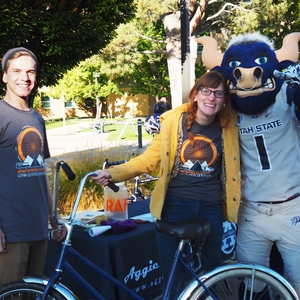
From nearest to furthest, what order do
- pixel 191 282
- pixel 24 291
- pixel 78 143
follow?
pixel 24 291
pixel 191 282
pixel 78 143

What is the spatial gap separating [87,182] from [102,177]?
3685 millimetres

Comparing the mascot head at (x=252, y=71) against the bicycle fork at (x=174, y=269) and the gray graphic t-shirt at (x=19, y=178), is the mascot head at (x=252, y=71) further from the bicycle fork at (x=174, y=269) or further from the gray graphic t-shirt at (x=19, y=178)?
the gray graphic t-shirt at (x=19, y=178)

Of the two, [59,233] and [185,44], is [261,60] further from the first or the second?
[185,44]

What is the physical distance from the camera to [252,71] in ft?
9.99

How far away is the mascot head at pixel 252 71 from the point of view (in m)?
2.99

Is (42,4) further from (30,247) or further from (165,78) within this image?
(165,78)

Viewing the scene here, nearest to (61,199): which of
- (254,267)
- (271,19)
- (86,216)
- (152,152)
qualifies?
(86,216)

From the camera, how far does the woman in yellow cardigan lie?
2.94 m

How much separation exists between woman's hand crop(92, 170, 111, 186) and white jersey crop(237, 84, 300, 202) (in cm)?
86

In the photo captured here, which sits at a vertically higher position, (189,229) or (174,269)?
(189,229)

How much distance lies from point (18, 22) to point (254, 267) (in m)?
3.74

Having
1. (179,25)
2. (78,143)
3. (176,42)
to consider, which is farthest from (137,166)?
(78,143)

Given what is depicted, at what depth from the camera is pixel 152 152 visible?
3127 millimetres

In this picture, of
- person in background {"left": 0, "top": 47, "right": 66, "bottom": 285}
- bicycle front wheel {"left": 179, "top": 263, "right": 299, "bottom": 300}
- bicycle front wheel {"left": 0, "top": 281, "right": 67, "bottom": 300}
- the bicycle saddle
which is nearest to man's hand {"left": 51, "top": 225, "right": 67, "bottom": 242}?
person in background {"left": 0, "top": 47, "right": 66, "bottom": 285}
